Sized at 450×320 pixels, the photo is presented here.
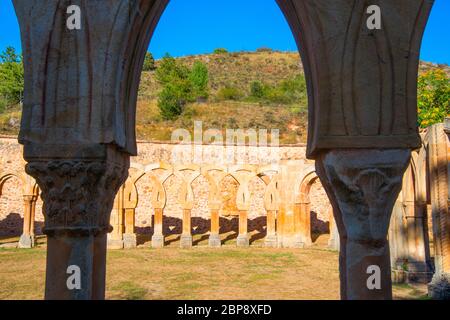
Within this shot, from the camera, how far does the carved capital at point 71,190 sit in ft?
10.2

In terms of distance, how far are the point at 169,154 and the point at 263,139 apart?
777 centimetres

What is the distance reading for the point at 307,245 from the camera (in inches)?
753

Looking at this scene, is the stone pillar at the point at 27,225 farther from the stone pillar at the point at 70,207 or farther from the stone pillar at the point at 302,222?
the stone pillar at the point at 70,207

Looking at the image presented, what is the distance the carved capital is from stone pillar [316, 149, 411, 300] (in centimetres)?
177

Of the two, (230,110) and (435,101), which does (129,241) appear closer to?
(435,101)

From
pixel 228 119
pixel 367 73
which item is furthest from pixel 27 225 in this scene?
Result: pixel 228 119

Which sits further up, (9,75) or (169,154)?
(9,75)

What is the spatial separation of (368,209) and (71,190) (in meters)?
2.18

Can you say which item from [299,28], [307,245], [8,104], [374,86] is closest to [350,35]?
[374,86]

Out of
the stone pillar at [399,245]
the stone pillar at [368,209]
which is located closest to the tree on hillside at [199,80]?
the stone pillar at [399,245]

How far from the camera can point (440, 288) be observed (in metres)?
8.73
